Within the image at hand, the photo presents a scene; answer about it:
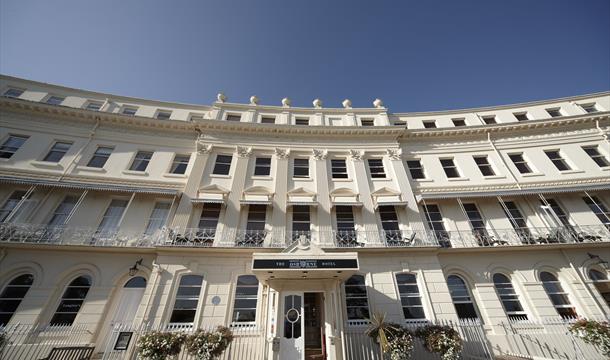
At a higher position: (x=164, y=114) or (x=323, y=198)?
(x=164, y=114)

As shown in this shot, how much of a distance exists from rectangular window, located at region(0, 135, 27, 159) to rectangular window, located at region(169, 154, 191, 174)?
851 centimetres

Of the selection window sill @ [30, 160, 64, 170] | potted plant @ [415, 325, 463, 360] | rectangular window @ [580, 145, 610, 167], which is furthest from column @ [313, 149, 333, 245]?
rectangular window @ [580, 145, 610, 167]

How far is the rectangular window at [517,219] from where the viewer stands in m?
12.3

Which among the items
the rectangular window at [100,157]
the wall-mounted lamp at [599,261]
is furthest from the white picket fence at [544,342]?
the rectangular window at [100,157]

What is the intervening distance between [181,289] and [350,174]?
1126 centimetres

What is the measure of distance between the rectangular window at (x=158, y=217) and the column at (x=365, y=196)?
11.3 metres

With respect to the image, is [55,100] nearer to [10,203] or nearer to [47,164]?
[47,164]

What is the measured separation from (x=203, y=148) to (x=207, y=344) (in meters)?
10.8

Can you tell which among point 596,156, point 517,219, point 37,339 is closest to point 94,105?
point 37,339

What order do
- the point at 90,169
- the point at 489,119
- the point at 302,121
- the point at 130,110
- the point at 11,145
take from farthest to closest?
the point at 489,119
the point at 302,121
the point at 130,110
the point at 11,145
the point at 90,169

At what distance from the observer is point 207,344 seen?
773cm

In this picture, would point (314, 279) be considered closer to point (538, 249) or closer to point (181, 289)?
point (181, 289)

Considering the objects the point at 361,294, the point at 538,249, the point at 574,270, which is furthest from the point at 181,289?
the point at 574,270

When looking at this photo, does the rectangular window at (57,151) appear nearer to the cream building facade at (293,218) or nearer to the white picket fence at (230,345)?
the cream building facade at (293,218)
